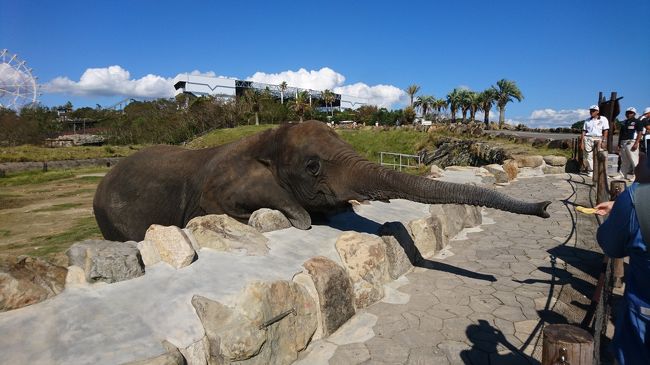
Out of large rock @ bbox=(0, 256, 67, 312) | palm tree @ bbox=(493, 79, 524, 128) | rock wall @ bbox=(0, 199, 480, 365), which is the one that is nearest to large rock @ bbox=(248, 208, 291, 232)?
rock wall @ bbox=(0, 199, 480, 365)

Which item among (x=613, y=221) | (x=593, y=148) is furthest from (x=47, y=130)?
(x=613, y=221)

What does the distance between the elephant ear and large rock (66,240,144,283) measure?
71.7 inches

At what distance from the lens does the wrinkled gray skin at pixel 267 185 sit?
156 inches

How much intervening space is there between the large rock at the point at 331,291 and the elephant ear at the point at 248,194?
0.89 meters

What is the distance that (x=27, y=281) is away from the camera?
2.59 meters

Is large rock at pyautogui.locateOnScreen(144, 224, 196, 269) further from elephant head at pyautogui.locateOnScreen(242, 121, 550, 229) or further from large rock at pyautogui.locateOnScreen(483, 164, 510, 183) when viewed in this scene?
large rock at pyautogui.locateOnScreen(483, 164, 510, 183)

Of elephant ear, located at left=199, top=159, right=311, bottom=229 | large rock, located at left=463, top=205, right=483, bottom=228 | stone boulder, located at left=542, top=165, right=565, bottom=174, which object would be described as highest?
elephant ear, located at left=199, top=159, right=311, bottom=229

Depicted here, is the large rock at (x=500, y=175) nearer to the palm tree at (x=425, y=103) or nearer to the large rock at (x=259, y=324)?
the large rock at (x=259, y=324)

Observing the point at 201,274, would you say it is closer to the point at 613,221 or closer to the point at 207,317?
the point at 207,317

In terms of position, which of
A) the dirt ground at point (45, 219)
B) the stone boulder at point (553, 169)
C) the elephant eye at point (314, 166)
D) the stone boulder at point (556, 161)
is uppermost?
the elephant eye at point (314, 166)

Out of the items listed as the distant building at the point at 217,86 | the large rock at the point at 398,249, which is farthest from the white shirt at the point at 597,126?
the distant building at the point at 217,86

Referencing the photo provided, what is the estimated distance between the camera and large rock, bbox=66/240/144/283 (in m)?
2.90

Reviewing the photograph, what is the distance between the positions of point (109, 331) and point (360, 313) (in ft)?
7.68

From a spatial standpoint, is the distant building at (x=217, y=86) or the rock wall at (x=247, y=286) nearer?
the rock wall at (x=247, y=286)
